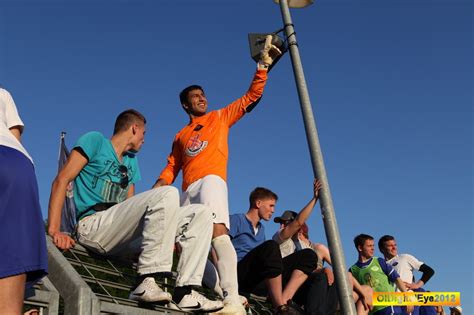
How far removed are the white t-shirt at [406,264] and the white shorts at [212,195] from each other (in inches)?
229

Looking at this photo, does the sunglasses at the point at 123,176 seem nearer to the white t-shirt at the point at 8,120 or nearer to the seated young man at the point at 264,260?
the seated young man at the point at 264,260

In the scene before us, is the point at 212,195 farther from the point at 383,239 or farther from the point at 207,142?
the point at 383,239

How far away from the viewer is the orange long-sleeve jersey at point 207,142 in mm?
5645

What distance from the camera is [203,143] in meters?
5.78

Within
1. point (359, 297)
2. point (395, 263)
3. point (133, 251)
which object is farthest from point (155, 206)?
point (395, 263)

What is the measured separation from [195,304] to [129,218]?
2.64 ft

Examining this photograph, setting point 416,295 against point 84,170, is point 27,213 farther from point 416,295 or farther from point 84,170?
point 416,295

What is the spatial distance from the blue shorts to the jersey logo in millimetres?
3019

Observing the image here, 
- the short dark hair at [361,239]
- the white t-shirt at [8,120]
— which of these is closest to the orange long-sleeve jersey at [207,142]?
the white t-shirt at [8,120]

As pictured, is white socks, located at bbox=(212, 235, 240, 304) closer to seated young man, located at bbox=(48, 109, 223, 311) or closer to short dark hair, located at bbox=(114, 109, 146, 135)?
seated young man, located at bbox=(48, 109, 223, 311)

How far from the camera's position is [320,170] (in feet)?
21.8

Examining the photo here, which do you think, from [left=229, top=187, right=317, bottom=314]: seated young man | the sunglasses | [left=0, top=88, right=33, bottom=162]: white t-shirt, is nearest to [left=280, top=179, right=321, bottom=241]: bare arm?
[left=229, top=187, right=317, bottom=314]: seated young man

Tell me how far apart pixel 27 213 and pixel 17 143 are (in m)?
0.37

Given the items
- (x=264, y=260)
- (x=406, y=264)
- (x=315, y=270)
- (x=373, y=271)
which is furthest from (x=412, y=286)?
(x=264, y=260)
